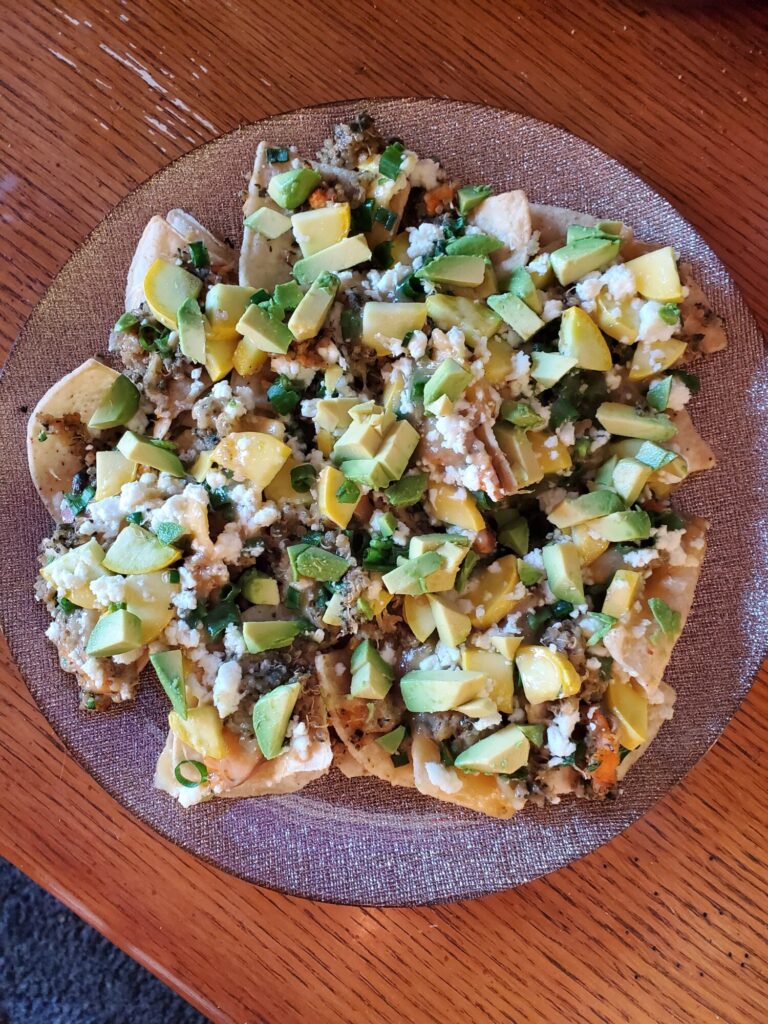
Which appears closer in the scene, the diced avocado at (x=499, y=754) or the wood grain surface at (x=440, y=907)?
the diced avocado at (x=499, y=754)

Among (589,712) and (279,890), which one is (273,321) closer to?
(589,712)

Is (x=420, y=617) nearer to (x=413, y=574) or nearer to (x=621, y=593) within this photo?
(x=413, y=574)

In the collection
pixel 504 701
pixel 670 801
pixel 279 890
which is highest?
pixel 504 701

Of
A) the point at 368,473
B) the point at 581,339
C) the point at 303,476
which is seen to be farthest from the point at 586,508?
the point at 303,476

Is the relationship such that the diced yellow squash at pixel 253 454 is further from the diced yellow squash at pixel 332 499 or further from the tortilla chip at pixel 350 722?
the tortilla chip at pixel 350 722

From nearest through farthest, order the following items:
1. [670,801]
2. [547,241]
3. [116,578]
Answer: [116,578] → [547,241] → [670,801]

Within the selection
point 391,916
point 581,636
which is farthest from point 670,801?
point 391,916

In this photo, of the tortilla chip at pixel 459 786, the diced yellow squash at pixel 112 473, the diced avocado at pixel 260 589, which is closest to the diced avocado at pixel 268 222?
the diced yellow squash at pixel 112 473
